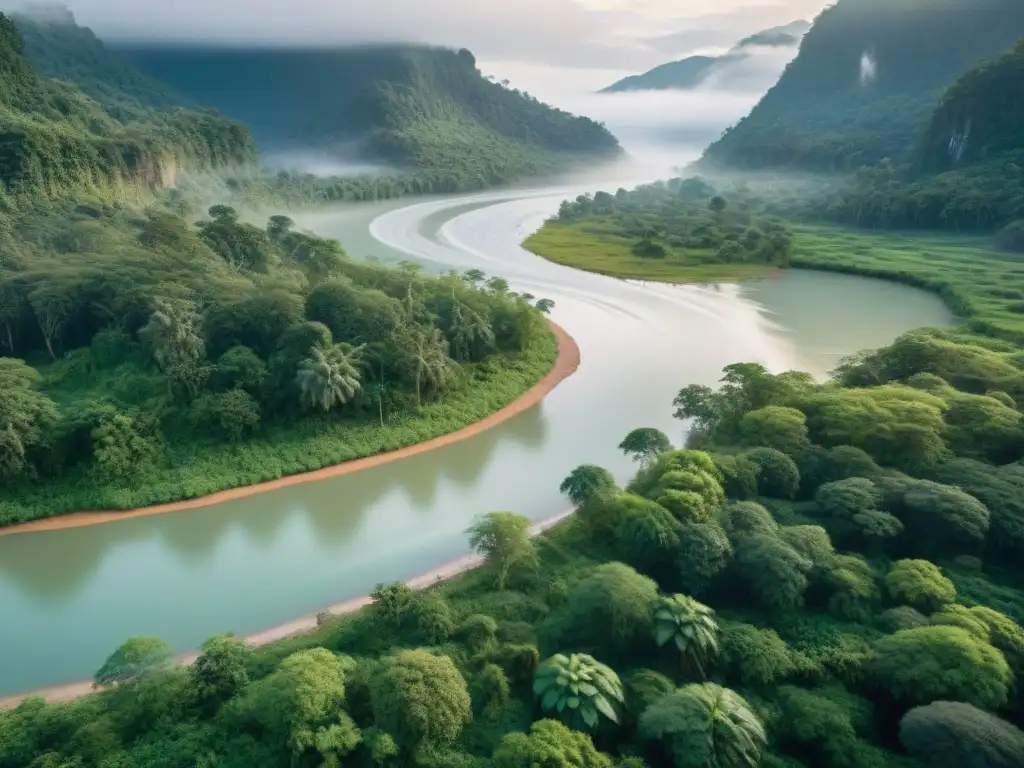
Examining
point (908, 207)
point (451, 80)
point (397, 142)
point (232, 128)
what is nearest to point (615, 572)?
point (908, 207)

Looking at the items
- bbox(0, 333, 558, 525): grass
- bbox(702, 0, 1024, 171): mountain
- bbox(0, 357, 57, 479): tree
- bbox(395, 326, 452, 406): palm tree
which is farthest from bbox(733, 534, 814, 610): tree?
bbox(702, 0, 1024, 171): mountain

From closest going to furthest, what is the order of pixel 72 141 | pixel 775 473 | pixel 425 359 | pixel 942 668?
pixel 942 668 < pixel 775 473 < pixel 425 359 < pixel 72 141

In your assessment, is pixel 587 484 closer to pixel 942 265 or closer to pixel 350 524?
pixel 350 524

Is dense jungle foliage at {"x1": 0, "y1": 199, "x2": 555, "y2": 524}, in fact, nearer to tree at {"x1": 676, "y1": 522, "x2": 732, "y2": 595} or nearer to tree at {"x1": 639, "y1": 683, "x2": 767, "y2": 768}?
tree at {"x1": 676, "y1": 522, "x2": 732, "y2": 595}

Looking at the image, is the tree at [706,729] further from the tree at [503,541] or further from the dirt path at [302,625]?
the dirt path at [302,625]

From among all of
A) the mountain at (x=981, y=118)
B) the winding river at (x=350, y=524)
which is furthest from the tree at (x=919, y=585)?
the mountain at (x=981, y=118)

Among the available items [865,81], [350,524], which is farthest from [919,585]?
[865,81]

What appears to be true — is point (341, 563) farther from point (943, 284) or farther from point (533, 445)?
point (943, 284)

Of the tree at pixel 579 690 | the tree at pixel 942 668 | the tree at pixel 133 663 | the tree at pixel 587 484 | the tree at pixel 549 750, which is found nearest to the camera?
the tree at pixel 549 750
